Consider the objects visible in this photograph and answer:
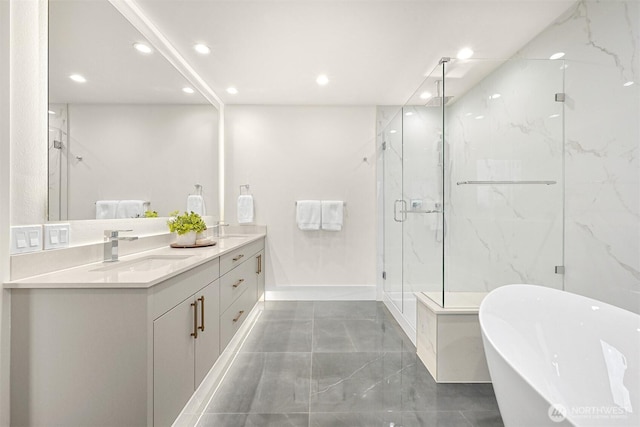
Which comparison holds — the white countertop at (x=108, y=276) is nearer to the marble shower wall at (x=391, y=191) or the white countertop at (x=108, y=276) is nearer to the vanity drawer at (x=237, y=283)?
the vanity drawer at (x=237, y=283)

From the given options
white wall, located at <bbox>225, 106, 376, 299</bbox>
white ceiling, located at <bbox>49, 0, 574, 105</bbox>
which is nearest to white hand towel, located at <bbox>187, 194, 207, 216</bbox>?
white wall, located at <bbox>225, 106, 376, 299</bbox>

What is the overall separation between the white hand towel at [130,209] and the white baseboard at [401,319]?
86.1 inches

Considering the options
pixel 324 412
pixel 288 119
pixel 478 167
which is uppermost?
pixel 288 119

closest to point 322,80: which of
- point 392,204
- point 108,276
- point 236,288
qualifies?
point 392,204

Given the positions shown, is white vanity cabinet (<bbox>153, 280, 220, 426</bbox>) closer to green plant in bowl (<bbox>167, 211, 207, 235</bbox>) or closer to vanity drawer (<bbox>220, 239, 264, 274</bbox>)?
vanity drawer (<bbox>220, 239, 264, 274</bbox>)

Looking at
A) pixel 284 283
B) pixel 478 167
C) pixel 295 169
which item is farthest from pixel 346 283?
pixel 478 167

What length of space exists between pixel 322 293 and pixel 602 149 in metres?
2.68

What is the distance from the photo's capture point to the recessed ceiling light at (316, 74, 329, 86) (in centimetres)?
266

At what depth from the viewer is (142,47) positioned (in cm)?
192

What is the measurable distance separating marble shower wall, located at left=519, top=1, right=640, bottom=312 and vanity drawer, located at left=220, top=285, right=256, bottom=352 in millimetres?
2146

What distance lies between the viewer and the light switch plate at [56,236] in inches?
50.2

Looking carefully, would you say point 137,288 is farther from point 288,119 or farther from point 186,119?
point 288,119

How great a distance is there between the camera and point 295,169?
340 centimetres

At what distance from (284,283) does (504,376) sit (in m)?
2.66
